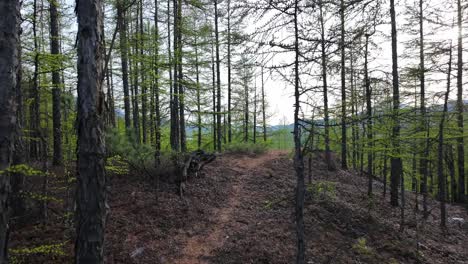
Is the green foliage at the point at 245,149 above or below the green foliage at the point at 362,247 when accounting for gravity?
above

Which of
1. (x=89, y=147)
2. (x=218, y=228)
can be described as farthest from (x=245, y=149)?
(x=89, y=147)

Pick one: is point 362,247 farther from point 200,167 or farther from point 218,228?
point 200,167

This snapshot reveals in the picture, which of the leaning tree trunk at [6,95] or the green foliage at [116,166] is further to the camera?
the green foliage at [116,166]

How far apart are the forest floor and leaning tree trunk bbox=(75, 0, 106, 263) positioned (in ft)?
8.06

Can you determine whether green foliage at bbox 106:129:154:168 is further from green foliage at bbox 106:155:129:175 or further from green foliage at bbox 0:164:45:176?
green foliage at bbox 0:164:45:176

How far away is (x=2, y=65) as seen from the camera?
3031 millimetres

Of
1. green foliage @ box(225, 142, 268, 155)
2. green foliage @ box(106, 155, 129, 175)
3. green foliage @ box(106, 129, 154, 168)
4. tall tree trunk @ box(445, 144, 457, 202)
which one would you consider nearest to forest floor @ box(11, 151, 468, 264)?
green foliage @ box(106, 155, 129, 175)

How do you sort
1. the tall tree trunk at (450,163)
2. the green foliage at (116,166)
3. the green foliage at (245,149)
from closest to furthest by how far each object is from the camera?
the green foliage at (116,166) → the tall tree trunk at (450,163) → the green foliage at (245,149)

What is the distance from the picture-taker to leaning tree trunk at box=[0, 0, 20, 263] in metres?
2.95

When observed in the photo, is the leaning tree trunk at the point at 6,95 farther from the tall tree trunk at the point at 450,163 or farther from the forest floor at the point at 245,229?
the tall tree trunk at the point at 450,163

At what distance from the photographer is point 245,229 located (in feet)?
25.5

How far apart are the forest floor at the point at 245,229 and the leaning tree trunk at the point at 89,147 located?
96.7 inches

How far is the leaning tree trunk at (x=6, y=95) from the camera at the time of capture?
2.95 metres

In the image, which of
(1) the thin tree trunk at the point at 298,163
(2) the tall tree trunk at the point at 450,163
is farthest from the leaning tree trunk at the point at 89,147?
(2) the tall tree trunk at the point at 450,163
